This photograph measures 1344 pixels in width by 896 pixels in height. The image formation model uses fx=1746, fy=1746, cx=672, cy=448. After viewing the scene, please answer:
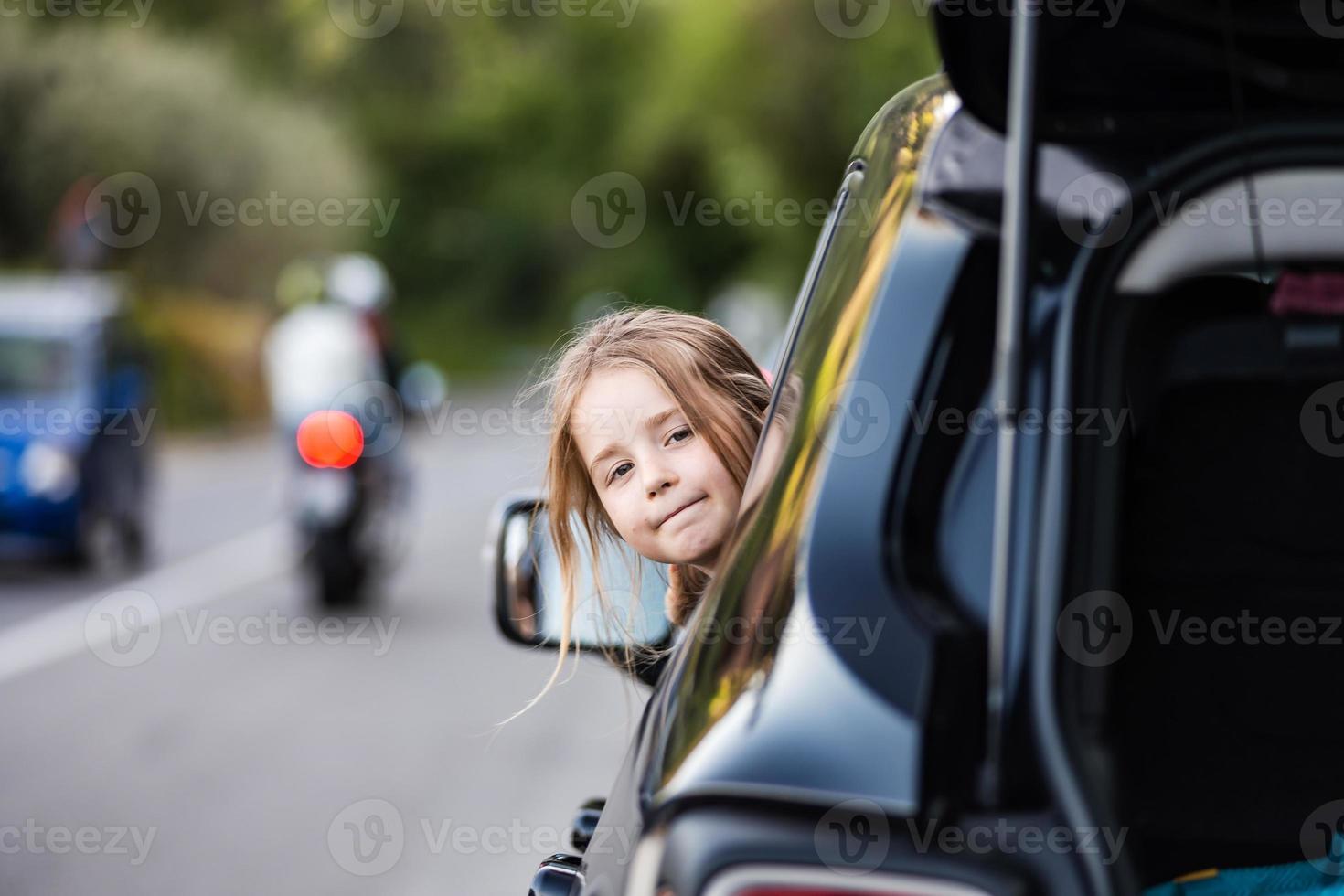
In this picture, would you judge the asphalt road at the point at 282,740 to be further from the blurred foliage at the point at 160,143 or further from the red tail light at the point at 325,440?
the blurred foliage at the point at 160,143

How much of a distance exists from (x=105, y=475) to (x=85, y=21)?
20.8 meters

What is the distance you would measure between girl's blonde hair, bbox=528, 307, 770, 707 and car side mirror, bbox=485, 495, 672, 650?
4 cm

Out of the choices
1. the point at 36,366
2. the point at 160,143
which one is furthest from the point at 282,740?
the point at 160,143

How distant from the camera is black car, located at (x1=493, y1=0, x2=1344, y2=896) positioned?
53.4 inches

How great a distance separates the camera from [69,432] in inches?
469

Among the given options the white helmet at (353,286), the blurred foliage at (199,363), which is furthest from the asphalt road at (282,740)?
the blurred foliage at (199,363)

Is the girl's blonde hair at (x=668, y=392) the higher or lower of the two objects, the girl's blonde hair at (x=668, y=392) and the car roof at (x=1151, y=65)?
the lower

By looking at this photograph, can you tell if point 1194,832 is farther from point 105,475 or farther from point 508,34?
point 508,34

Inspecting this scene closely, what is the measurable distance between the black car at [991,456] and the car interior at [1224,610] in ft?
0.31

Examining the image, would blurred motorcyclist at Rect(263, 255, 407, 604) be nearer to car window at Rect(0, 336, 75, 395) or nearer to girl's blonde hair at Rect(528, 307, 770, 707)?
car window at Rect(0, 336, 75, 395)

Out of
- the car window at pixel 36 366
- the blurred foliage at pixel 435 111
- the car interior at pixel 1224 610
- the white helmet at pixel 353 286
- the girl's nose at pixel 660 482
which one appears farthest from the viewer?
the blurred foliage at pixel 435 111

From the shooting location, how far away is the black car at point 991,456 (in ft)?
4.45

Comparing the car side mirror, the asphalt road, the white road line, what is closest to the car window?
the asphalt road

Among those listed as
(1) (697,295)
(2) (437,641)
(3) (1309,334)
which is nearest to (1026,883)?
(3) (1309,334)
